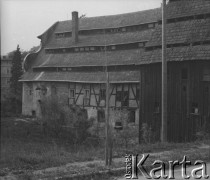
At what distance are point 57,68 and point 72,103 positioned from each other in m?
4.52

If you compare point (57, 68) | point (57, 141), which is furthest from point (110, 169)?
point (57, 68)

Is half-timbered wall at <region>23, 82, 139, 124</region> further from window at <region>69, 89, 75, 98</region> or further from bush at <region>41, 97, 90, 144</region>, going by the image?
bush at <region>41, 97, 90, 144</region>

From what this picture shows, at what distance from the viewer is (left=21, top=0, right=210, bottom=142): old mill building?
23.5 m

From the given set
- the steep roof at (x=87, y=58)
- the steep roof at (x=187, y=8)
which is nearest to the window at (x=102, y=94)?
the steep roof at (x=87, y=58)

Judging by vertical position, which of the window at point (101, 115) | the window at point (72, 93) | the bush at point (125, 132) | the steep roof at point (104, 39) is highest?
the steep roof at point (104, 39)

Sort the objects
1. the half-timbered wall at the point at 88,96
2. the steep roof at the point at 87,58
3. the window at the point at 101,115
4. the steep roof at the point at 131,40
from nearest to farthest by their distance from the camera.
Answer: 1. the steep roof at the point at 131,40
2. the half-timbered wall at the point at 88,96
3. the window at the point at 101,115
4. the steep roof at the point at 87,58

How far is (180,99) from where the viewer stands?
79.2 feet

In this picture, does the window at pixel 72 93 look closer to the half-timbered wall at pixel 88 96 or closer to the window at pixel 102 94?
the half-timbered wall at pixel 88 96

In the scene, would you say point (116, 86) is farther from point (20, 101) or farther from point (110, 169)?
point (110, 169)

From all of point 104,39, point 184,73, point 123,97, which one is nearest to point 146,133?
point 184,73

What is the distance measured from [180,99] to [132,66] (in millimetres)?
9810

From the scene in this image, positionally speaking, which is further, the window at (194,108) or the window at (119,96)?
the window at (119,96)

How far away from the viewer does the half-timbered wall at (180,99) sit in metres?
23.0

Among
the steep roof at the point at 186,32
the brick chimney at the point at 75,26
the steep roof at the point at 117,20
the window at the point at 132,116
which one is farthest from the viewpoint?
the brick chimney at the point at 75,26
